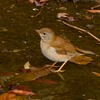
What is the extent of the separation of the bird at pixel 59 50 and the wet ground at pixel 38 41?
0.39ft

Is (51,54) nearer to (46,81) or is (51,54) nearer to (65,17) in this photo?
(46,81)

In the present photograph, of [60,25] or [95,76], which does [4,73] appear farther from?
[60,25]

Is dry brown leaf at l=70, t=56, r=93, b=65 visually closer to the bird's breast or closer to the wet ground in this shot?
the wet ground

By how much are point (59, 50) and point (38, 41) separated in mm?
1012

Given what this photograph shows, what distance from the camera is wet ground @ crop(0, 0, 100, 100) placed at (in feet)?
21.8

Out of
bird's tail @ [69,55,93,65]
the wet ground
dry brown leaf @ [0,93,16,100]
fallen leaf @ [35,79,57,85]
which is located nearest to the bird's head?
the wet ground

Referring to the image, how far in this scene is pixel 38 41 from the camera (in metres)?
8.30

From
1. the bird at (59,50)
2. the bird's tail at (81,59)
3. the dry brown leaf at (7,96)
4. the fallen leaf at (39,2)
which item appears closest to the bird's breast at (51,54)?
the bird at (59,50)

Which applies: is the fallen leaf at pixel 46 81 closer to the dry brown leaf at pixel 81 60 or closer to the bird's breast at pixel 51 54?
the bird's breast at pixel 51 54

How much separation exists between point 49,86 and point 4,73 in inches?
26.4

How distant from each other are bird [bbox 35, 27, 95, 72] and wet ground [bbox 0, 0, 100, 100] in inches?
4.6

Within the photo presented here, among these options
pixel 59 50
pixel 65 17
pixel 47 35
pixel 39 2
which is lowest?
pixel 65 17

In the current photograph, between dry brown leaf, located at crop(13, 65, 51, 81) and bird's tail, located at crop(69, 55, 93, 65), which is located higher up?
dry brown leaf, located at crop(13, 65, 51, 81)

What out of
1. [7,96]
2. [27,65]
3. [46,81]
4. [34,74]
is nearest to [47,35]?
[27,65]
